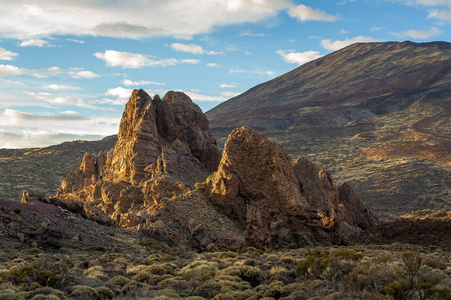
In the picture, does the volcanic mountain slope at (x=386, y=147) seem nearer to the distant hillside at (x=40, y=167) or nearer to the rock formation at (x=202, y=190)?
the rock formation at (x=202, y=190)

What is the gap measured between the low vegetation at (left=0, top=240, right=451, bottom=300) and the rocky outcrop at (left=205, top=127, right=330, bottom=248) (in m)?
6.14

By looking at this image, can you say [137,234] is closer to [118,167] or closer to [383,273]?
[118,167]

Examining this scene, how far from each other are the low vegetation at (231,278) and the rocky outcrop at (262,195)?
6139 mm

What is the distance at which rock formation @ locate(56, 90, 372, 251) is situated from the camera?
2867 cm

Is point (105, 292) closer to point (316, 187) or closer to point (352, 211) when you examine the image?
point (316, 187)

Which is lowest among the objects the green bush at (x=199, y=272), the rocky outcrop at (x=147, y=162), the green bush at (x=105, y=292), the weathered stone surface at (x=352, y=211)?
the weathered stone surface at (x=352, y=211)

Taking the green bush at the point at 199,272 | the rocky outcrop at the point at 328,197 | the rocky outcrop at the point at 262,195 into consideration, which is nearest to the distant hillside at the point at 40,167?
the rocky outcrop at the point at 328,197

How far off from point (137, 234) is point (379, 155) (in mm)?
94661

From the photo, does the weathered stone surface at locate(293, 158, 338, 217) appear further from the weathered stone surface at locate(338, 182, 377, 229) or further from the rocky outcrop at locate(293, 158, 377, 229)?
the weathered stone surface at locate(338, 182, 377, 229)

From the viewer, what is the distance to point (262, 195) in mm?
30938

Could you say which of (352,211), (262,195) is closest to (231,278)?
(262,195)

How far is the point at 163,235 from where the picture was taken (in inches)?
1177

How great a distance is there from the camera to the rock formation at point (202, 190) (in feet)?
94.1

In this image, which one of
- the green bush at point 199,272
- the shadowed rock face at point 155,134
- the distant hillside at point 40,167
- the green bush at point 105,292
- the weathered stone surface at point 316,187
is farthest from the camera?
the distant hillside at point 40,167
